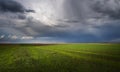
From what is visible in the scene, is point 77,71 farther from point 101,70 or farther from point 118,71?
point 118,71

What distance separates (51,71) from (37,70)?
1.65 meters

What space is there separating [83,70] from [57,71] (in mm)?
2707

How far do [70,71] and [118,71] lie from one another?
4.82 meters

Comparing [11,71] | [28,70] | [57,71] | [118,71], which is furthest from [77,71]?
[11,71]

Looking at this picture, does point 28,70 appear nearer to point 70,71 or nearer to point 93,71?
point 70,71

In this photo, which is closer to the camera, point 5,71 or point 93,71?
point 93,71

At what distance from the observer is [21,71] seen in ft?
62.0

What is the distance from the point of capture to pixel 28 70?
19344mm

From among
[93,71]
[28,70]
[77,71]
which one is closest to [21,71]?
[28,70]

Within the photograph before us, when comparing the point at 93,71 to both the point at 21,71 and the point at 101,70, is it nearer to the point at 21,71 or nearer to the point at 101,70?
the point at 101,70

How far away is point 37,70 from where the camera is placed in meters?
19.0

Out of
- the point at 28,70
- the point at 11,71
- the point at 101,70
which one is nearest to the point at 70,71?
the point at 101,70

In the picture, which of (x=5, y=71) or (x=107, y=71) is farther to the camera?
(x=5, y=71)

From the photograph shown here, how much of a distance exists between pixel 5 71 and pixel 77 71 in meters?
7.79
